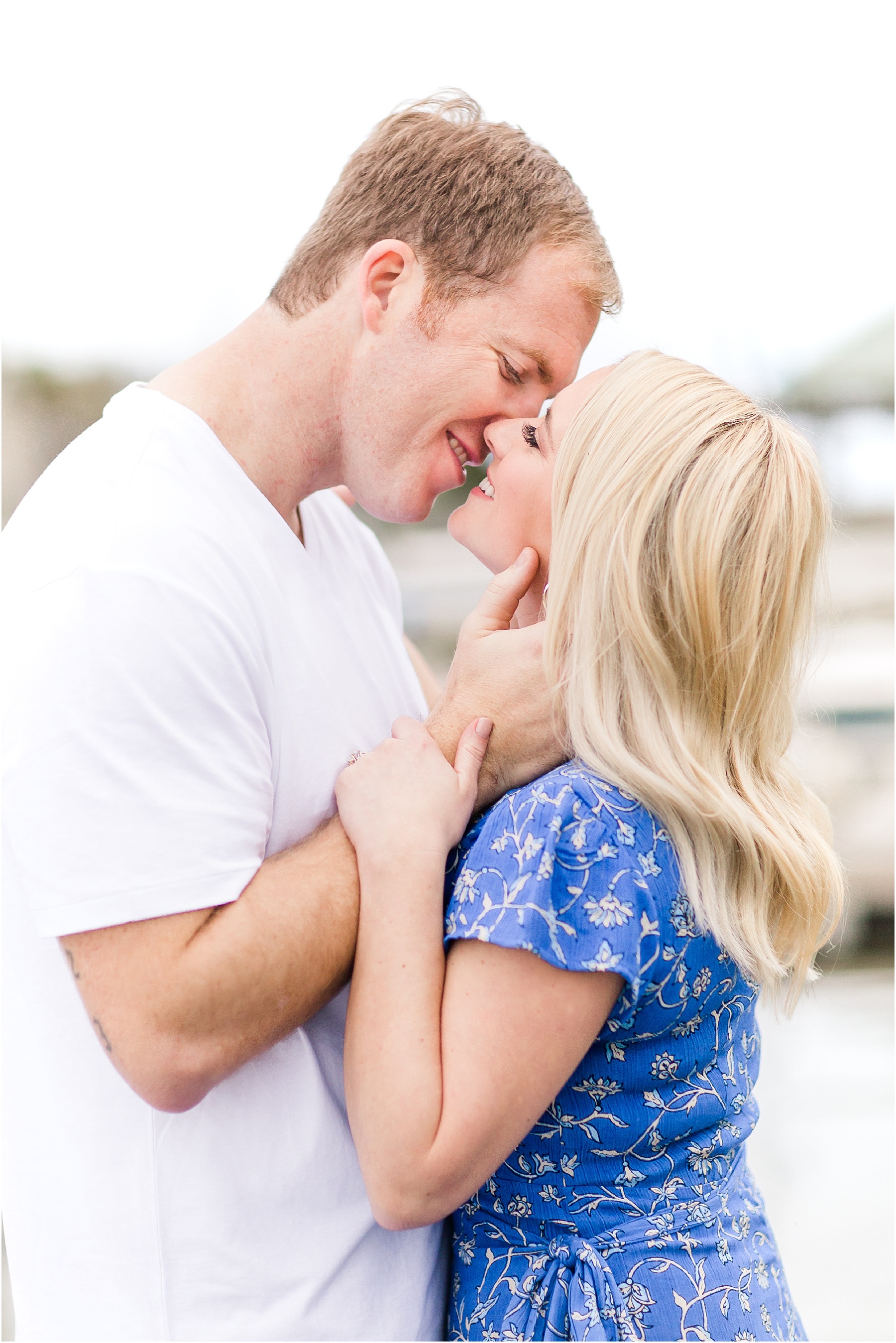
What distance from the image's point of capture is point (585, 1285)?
123 cm

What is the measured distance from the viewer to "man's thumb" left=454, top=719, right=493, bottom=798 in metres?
1.34

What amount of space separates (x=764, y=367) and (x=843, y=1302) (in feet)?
12.6

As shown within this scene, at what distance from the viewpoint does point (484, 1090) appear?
111 cm

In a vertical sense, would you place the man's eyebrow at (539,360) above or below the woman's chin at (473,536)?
above

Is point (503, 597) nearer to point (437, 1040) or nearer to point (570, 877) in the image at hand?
point (570, 877)

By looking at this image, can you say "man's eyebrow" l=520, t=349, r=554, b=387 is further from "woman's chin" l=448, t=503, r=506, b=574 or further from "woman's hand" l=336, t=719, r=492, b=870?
"woman's hand" l=336, t=719, r=492, b=870

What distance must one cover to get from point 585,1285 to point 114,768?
2.83 feet

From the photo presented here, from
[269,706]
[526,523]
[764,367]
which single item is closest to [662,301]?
[764,367]

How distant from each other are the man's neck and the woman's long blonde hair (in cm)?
45

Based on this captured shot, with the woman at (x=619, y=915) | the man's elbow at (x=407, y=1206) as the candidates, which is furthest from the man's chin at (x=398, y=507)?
the man's elbow at (x=407, y=1206)

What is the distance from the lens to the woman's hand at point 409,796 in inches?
49.3

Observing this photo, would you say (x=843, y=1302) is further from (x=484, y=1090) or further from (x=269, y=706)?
(x=269, y=706)

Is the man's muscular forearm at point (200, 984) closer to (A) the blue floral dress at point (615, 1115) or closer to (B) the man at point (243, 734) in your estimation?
(B) the man at point (243, 734)

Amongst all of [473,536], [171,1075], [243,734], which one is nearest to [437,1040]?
[171,1075]
